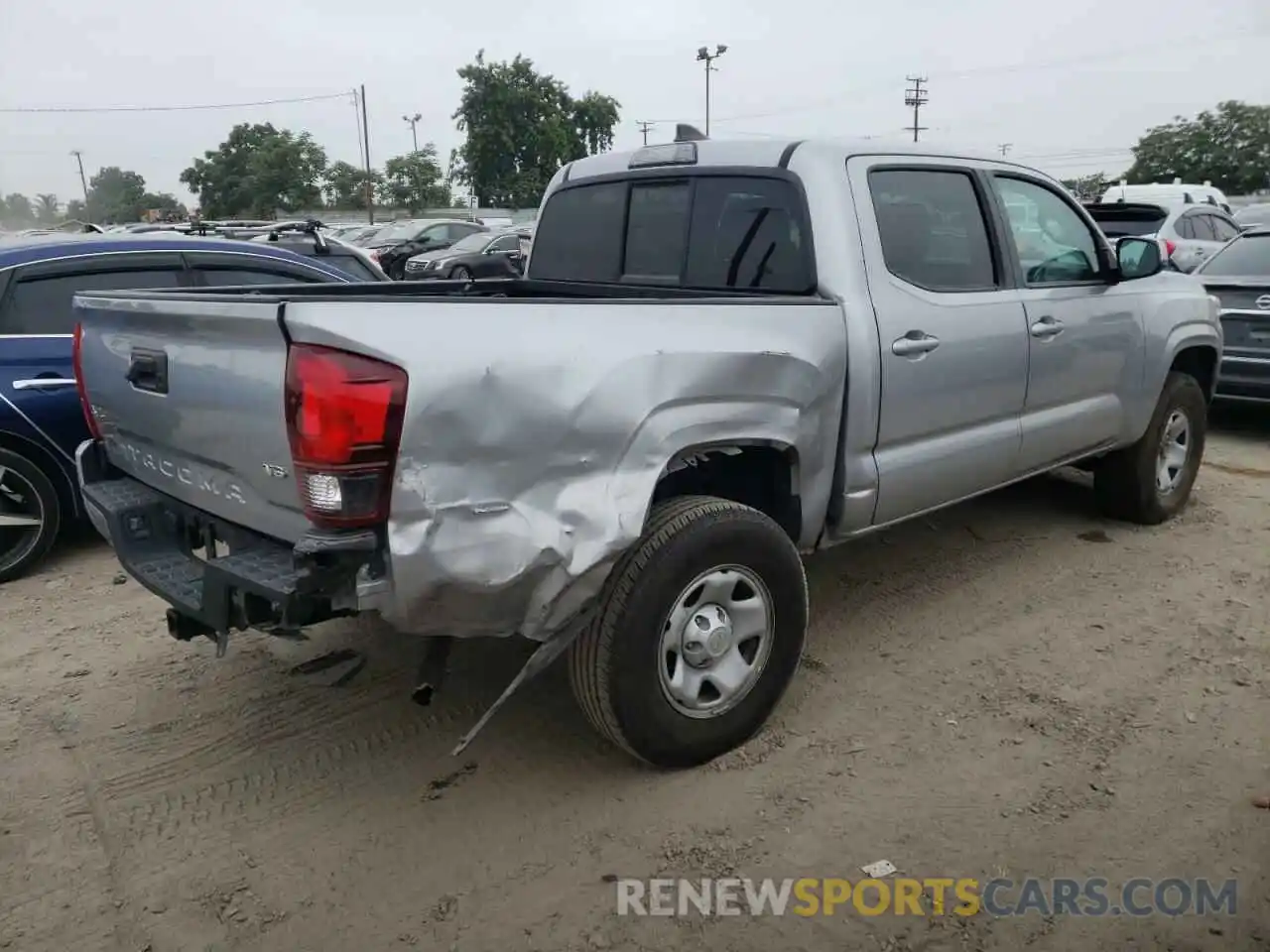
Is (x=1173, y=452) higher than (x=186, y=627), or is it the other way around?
(x=186, y=627)

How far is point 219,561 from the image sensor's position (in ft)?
8.65

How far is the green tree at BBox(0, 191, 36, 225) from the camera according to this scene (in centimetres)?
3375

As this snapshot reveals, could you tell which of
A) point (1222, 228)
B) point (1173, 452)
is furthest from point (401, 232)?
point (1173, 452)

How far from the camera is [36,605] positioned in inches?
180

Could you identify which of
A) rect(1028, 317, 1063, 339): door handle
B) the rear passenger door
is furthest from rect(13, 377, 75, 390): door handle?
rect(1028, 317, 1063, 339): door handle

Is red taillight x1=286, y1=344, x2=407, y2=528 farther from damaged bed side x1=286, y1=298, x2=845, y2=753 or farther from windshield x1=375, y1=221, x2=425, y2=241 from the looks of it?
windshield x1=375, y1=221, x2=425, y2=241

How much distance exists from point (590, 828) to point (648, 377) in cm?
129

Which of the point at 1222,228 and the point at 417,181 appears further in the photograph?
the point at 417,181

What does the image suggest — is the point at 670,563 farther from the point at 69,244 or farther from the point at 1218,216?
the point at 1218,216

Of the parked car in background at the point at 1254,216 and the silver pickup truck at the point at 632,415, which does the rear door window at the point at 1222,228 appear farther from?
the silver pickup truck at the point at 632,415

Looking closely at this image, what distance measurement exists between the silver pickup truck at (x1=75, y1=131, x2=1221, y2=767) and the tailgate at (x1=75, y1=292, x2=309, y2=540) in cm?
1

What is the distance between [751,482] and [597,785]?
112 cm

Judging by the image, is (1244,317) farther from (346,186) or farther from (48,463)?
(346,186)

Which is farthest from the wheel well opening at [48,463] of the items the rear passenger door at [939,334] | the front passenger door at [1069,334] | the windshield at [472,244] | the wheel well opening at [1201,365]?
the windshield at [472,244]
